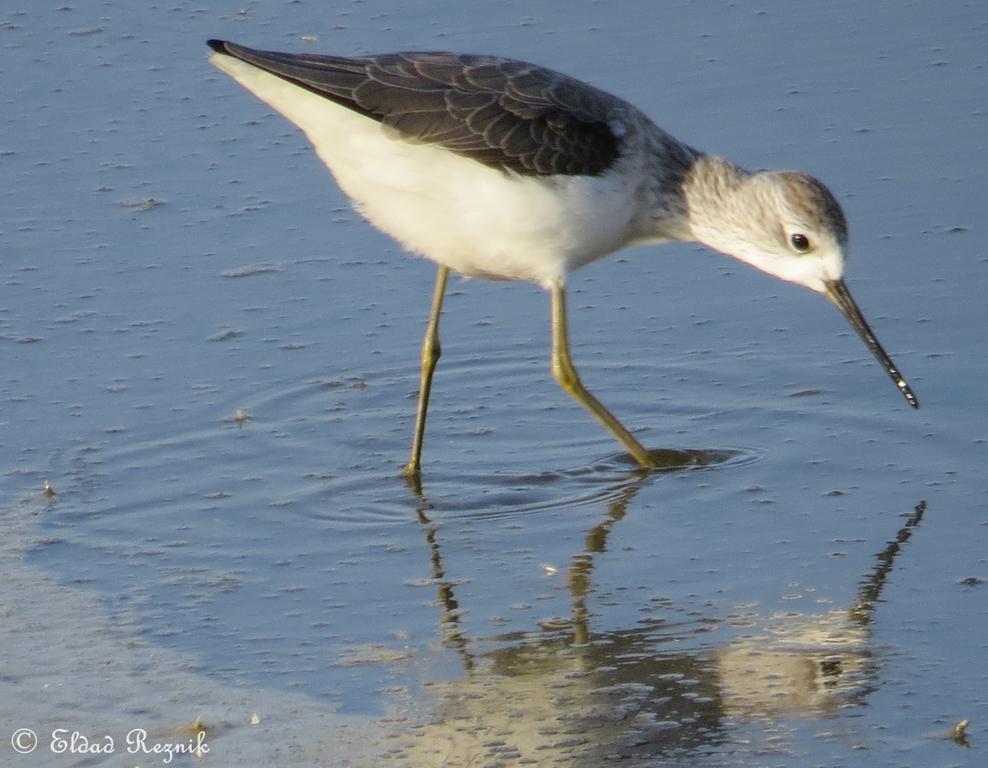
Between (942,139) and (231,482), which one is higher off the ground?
(942,139)

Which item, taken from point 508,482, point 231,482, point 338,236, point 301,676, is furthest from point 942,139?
point 301,676

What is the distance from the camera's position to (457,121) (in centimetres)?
673

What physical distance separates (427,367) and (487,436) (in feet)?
1.13

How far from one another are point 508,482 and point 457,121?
1.28 meters

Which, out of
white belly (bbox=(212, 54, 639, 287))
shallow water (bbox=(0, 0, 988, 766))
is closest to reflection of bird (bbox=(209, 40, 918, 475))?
white belly (bbox=(212, 54, 639, 287))

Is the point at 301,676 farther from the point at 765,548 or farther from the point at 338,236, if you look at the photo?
the point at 338,236

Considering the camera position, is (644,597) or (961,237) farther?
(961,237)

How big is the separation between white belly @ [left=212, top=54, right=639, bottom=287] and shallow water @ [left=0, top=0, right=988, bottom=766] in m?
0.77

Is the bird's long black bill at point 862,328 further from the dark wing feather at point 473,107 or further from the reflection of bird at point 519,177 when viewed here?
the dark wing feather at point 473,107

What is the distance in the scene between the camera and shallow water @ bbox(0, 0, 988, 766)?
5.15m

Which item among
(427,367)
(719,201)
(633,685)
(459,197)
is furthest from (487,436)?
(633,685)

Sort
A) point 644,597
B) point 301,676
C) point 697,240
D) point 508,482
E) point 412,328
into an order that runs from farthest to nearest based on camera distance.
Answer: point 412,328
point 697,240
point 508,482
point 644,597
point 301,676

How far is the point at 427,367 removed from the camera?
285 inches

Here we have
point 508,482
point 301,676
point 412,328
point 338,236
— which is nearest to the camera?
point 301,676
